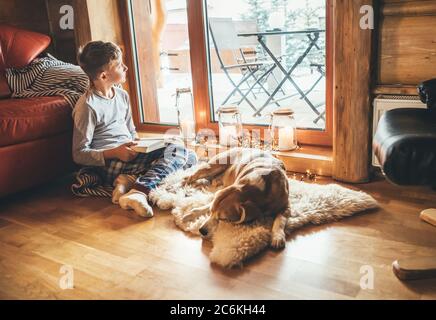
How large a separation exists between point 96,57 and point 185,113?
0.94 m

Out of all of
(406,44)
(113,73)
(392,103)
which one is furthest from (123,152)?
(406,44)

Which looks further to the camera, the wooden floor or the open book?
the open book

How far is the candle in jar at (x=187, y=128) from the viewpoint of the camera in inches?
118

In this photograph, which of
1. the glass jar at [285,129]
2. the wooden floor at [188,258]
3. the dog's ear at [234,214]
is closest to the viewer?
the wooden floor at [188,258]

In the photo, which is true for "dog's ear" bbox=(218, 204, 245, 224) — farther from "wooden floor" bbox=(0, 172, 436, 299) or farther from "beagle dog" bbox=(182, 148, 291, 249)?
"wooden floor" bbox=(0, 172, 436, 299)

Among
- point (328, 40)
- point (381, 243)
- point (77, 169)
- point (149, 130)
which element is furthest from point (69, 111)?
point (381, 243)

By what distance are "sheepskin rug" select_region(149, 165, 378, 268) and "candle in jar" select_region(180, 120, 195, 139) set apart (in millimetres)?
563

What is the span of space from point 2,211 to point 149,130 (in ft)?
4.39

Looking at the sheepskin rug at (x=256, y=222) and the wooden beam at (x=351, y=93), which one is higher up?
the wooden beam at (x=351, y=93)

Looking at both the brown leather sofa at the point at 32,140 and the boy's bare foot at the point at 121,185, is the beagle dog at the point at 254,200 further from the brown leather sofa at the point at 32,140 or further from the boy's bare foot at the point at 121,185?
the brown leather sofa at the point at 32,140

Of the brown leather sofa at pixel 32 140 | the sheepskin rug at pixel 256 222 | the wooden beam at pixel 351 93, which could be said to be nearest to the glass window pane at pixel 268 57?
the wooden beam at pixel 351 93

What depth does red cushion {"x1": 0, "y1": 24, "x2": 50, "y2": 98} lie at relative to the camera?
9.07ft

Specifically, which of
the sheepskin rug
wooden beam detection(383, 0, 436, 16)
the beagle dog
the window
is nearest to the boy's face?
the sheepskin rug

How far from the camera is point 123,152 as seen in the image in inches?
90.8
